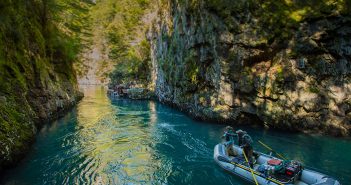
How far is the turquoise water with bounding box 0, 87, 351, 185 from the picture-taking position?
571 inches

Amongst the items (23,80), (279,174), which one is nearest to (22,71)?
(23,80)

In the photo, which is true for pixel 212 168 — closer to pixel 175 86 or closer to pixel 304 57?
pixel 304 57

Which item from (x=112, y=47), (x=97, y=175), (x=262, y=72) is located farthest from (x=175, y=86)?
(x=112, y=47)

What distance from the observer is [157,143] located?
21312 millimetres

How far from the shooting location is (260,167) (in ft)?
46.9

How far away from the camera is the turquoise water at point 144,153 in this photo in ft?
47.6

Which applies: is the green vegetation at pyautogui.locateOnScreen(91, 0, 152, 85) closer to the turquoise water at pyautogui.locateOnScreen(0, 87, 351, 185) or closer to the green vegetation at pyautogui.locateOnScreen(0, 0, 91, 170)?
the green vegetation at pyautogui.locateOnScreen(0, 0, 91, 170)

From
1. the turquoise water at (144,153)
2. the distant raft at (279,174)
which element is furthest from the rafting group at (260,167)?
the turquoise water at (144,153)

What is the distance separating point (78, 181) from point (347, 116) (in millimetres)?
20424

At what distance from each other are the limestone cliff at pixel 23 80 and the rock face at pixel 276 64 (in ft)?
51.0

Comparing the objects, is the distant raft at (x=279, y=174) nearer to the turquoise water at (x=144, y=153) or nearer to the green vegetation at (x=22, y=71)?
the turquoise water at (x=144, y=153)

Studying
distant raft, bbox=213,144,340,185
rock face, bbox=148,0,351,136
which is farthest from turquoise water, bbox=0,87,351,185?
rock face, bbox=148,0,351,136

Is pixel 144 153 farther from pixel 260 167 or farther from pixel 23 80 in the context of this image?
pixel 23 80

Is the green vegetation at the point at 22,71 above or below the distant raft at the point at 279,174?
above
